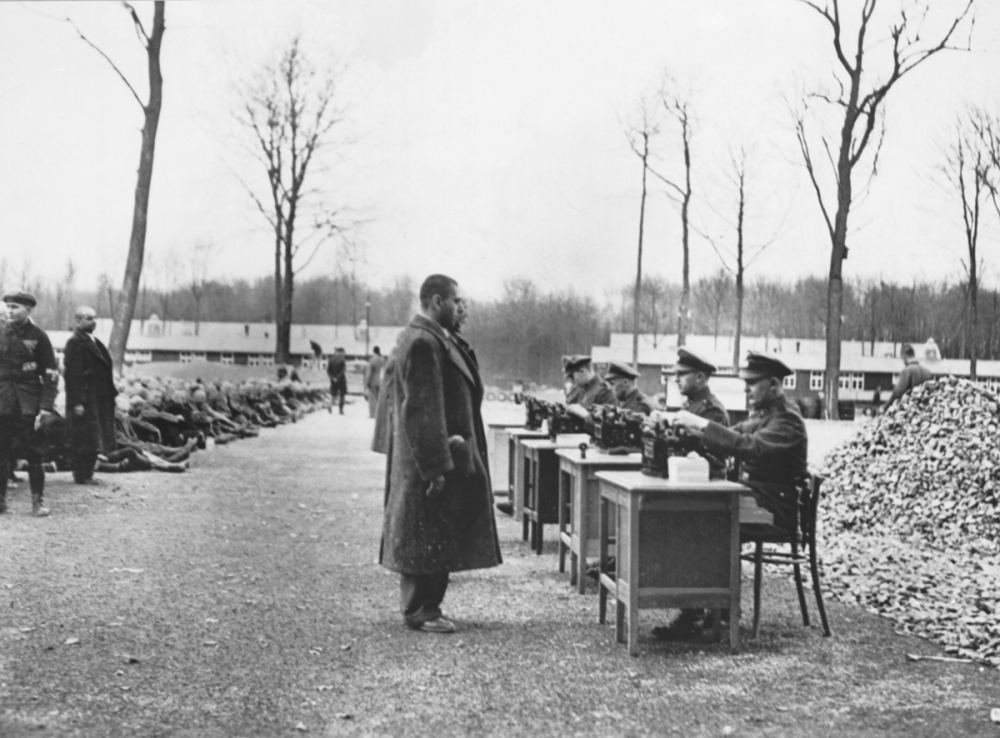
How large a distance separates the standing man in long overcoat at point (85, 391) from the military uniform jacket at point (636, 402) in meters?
5.36

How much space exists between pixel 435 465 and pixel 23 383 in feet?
17.8

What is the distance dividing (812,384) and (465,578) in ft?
56.7

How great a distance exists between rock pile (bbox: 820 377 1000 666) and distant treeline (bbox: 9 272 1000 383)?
2.48 meters

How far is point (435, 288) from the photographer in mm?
5945

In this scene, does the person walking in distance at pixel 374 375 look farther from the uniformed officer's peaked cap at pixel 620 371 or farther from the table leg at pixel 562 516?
the table leg at pixel 562 516

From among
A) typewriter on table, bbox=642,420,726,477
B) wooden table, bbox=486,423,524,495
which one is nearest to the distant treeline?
wooden table, bbox=486,423,524,495

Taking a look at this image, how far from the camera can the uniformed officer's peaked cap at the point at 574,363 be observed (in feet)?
33.0

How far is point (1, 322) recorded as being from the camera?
10.0m

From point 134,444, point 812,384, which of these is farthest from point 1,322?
point 812,384

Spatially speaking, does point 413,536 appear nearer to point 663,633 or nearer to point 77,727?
point 663,633

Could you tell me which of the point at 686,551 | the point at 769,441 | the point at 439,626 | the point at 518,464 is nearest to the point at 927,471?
Result: the point at 518,464

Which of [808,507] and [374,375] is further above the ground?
[374,375]

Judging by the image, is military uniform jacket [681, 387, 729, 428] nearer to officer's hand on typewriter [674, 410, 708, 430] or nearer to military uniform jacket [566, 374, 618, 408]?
officer's hand on typewriter [674, 410, 708, 430]

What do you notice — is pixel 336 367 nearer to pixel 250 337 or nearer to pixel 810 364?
pixel 810 364
